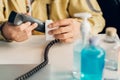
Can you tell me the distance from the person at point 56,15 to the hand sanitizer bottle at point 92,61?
0.24 meters

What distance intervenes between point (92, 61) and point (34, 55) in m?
0.28

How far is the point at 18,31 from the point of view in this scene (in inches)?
41.6

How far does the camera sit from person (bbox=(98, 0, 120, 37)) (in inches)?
60.5

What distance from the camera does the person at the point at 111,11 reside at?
1538 millimetres

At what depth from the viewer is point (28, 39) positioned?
3.76 ft

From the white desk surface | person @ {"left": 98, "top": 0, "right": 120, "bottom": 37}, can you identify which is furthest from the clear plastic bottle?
person @ {"left": 98, "top": 0, "right": 120, "bottom": 37}

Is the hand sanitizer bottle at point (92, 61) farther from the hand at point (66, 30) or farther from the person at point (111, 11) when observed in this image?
the person at point (111, 11)

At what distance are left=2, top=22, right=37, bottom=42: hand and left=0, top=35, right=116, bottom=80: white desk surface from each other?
32 millimetres

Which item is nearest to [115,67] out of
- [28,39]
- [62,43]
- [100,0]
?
[62,43]

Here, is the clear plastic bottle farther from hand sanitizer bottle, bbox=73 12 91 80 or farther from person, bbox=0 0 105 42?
person, bbox=0 0 105 42

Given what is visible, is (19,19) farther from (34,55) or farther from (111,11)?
(111,11)

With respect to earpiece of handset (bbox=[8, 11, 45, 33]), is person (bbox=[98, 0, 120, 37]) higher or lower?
lower

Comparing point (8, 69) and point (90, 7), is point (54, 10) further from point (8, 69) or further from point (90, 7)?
point (8, 69)

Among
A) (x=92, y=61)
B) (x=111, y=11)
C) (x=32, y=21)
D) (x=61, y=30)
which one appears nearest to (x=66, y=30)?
(x=61, y=30)
